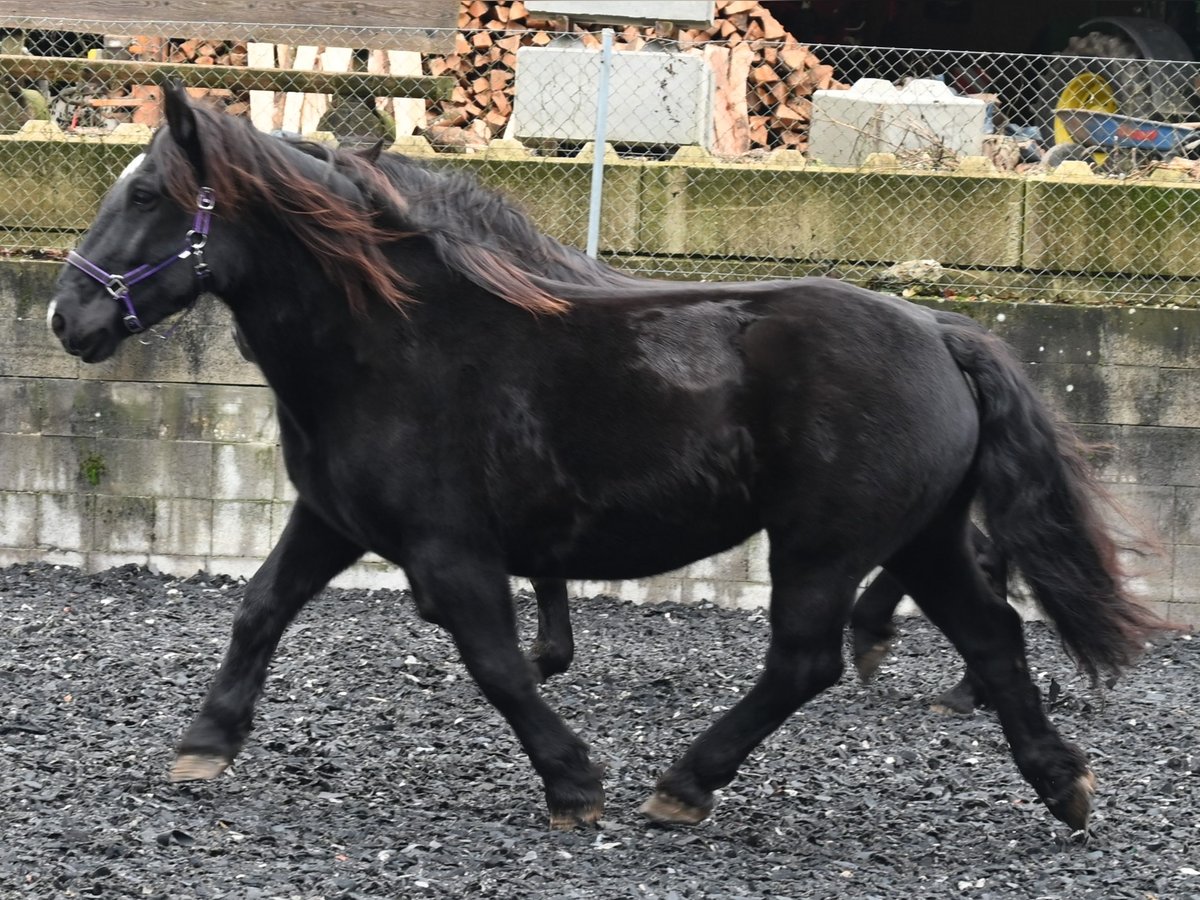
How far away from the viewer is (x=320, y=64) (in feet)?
38.6

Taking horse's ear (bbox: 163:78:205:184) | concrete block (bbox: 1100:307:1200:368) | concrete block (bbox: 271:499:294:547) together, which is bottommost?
concrete block (bbox: 271:499:294:547)

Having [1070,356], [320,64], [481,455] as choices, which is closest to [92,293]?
[481,455]

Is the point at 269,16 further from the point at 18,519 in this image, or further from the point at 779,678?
the point at 779,678

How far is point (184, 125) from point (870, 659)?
3.35 metres

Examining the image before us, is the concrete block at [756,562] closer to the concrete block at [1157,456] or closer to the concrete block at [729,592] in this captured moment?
the concrete block at [729,592]

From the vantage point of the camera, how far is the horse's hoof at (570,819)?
4418mm

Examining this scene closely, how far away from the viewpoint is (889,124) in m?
8.78

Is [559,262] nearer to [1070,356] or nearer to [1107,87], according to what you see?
[1070,356]

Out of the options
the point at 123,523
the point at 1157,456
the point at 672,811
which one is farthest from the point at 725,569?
the point at 672,811

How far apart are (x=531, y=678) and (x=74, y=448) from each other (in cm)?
437

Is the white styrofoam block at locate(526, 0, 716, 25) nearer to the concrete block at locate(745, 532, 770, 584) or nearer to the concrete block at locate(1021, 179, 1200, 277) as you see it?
the concrete block at locate(1021, 179, 1200, 277)

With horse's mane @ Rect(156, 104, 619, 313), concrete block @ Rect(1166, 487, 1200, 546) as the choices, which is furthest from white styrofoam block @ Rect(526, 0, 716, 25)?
horse's mane @ Rect(156, 104, 619, 313)

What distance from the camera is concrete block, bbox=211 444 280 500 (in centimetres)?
798

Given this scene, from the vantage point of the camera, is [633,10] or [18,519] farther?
[633,10]
